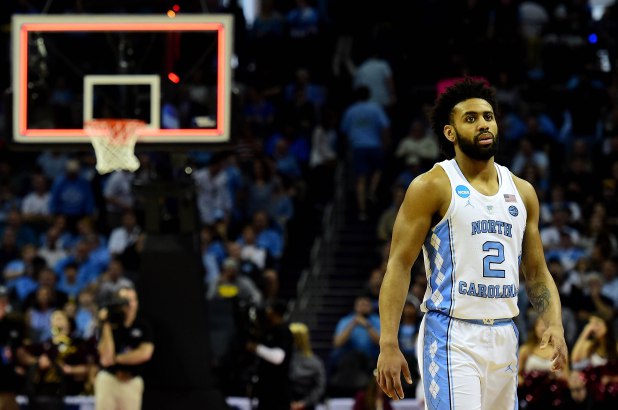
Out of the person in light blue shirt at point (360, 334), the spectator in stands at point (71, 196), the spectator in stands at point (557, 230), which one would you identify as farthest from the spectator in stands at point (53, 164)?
the spectator in stands at point (557, 230)

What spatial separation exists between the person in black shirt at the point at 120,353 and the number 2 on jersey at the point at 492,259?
642cm

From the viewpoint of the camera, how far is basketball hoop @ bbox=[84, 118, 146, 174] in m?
11.5

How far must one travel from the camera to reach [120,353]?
470 inches

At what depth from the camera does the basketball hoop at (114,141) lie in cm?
1151

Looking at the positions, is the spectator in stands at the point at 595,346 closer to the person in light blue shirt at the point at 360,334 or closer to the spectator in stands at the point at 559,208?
the person in light blue shirt at the point at 360,334

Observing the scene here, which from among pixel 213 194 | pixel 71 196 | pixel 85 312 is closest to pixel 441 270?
pixel 85 312

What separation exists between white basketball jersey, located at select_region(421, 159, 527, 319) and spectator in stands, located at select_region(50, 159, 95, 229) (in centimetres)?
1192

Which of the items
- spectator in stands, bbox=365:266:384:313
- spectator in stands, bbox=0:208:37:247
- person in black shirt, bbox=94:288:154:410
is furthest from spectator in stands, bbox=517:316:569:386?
spectator in stands, bbox=0:208:37:247

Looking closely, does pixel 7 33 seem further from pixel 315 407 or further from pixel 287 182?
pixel 315 407

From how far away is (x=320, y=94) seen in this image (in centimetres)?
1961

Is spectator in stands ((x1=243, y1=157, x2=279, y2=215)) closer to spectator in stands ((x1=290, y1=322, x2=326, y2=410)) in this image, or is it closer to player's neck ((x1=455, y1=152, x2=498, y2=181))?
spectator in stands ((x1=290, y1=322, x2=326, y2=410))

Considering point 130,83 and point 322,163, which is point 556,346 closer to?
point 130,83

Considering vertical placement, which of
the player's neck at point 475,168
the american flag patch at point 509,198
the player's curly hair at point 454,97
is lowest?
the american flag patch at point 509,198

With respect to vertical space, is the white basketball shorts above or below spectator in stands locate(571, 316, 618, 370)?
above
